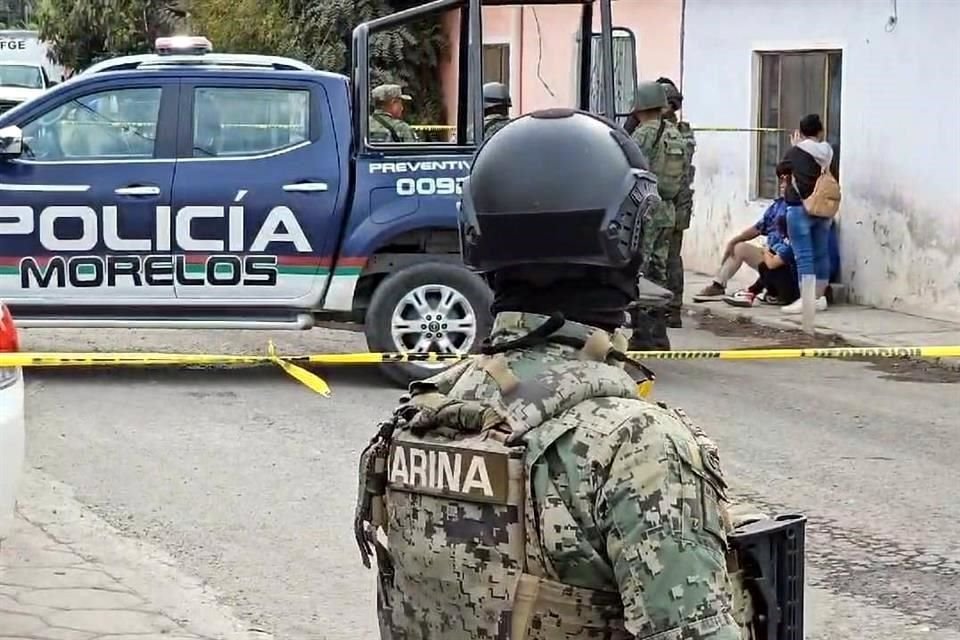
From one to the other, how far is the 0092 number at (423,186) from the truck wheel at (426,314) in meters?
0.42

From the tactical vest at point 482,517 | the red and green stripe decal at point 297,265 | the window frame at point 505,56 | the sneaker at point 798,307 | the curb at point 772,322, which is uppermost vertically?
the window frame at point 505,56

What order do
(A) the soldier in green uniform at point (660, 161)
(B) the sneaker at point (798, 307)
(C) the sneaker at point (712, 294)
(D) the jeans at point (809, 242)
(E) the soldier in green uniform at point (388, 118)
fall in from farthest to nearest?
(C) the sneaker at point (712, 294) < (B) the sneaker at point (798, 307) < (D) the jeans at point (809, 242) < (E) the soldier in green uniform at point (388, 118) < (A) the soldier in green uniform at point (660, 161)

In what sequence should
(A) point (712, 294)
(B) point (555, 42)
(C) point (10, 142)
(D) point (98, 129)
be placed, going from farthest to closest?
1. (B) point (555, 42)
2. (A) point (712, 294)
3. (D) point (98, 129)
4. (C) point (10, 142)

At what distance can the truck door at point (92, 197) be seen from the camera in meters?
9.33

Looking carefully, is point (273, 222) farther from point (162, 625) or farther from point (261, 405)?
point (162, 625)

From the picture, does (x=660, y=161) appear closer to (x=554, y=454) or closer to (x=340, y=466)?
(x=340, y=466)

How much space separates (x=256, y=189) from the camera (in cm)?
936

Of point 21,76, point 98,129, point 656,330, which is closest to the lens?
point 98,129

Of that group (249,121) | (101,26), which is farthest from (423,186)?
(101,26)

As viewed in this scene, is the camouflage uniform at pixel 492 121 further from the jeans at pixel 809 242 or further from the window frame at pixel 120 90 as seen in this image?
the jeans at pixel 809 242

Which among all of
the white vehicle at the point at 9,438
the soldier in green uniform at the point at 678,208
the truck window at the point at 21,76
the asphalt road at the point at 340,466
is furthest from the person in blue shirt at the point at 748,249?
the truck window at the point at 21,76

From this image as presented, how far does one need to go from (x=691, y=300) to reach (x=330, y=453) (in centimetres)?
701

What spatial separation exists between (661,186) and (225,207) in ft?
10.2

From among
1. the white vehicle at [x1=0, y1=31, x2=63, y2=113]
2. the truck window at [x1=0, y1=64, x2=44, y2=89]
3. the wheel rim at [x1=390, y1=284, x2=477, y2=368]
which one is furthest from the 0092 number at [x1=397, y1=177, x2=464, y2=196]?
the truck window at [x1=0, y1=64, x2=44, y2=89]
